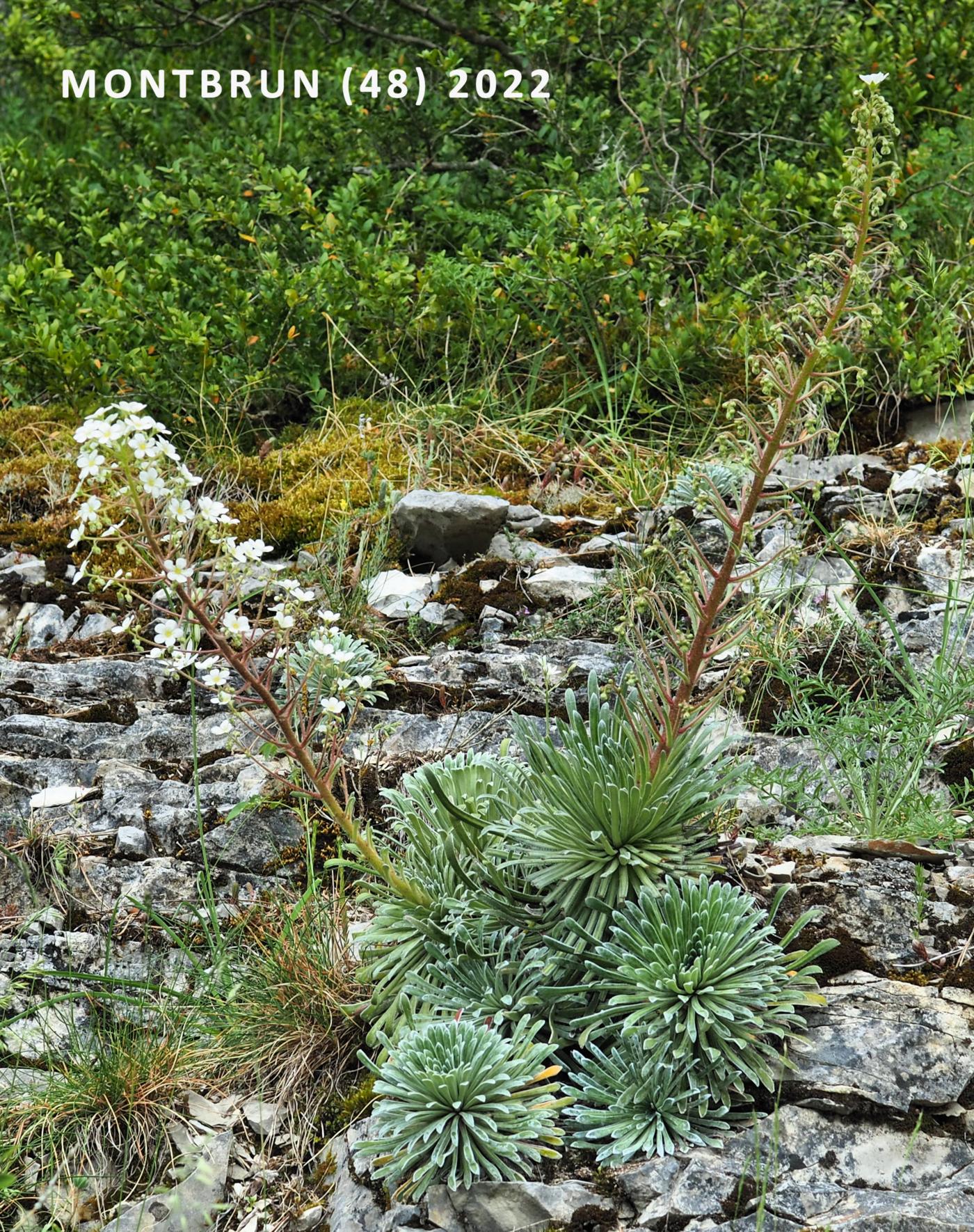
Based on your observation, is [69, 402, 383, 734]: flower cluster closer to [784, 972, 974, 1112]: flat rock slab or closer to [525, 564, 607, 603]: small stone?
[784, 972, 974, 1112]: flat rock slab

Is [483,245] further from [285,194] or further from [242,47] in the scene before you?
[242,47]

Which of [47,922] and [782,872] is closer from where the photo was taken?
[782,872]

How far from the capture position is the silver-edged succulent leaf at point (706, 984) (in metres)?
2.23

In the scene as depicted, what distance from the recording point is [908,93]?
6289 mm

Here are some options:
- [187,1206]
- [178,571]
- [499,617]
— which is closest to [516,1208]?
[187,1206]

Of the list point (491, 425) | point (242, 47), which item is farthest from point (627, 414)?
point (242, 47)

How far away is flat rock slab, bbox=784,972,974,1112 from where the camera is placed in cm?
226

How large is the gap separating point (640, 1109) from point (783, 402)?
133 cm

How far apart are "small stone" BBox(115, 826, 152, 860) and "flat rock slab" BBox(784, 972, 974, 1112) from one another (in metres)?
1.78

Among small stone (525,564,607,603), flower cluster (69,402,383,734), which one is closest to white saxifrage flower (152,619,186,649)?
flower cluster (69,402,383,734)

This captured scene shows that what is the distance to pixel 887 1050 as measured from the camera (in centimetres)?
231

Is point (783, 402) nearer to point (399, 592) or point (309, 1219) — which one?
point (309, 1219)

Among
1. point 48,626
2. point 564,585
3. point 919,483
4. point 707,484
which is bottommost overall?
point 48,626

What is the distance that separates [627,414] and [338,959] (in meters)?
3.36
